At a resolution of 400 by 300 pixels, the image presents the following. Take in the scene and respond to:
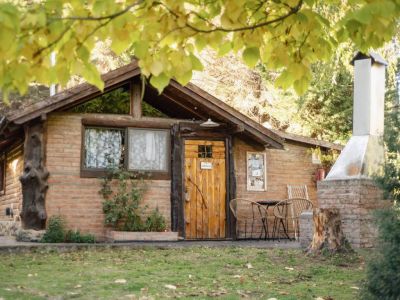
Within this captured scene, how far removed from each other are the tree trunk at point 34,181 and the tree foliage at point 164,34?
32.7ft

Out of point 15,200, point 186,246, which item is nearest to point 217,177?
point 186,246

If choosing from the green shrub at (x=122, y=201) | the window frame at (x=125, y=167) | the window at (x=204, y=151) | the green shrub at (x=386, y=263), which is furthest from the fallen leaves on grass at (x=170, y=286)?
the window at (x=204, y=151)

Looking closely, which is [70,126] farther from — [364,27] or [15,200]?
[364,27]

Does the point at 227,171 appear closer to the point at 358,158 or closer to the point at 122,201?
the point at 122,201

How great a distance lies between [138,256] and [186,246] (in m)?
1.78

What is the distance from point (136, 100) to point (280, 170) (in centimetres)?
443

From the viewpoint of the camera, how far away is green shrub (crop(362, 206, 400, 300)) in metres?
5.36

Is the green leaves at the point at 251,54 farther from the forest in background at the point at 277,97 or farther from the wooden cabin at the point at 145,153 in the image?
the forest in background at the point at 277,97

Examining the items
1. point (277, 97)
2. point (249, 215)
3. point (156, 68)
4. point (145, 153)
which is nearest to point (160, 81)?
point (156, 68)

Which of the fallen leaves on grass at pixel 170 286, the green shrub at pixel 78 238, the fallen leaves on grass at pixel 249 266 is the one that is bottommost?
the fallen leaves on grass at pixel 170 286

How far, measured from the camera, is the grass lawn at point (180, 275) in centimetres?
676

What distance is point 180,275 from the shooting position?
809 cm

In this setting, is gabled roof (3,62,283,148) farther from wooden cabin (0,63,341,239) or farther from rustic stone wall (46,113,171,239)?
rustic stone wall (46,113,171,239)

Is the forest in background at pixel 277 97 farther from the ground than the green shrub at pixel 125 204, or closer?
farther from the ground
